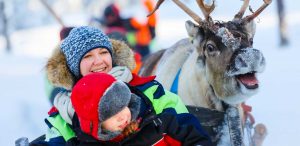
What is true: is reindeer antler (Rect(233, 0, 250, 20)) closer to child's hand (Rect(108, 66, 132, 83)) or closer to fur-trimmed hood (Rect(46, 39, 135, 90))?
fur-trimmed hood (Rect(46, 39, 135, 90))

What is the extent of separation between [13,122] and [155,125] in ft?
22.3

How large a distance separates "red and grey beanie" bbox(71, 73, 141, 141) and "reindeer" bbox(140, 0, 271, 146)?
1.09m

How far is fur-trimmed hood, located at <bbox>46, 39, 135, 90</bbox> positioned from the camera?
3320mm

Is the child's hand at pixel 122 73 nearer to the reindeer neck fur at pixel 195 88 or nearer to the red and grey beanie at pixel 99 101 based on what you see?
the red and grey beanie at pixel 99 101

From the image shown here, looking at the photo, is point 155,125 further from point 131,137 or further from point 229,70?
point 229,70

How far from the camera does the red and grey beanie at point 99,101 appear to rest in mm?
2666

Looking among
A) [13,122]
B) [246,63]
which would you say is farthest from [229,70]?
[13,122]

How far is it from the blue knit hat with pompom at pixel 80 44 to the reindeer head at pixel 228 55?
0.82 m

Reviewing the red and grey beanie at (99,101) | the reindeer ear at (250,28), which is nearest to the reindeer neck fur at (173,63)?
the reindeer ear at (250,28)

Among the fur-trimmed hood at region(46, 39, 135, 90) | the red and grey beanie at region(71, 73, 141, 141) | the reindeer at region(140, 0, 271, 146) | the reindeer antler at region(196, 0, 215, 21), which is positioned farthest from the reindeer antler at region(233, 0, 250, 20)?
the red and grey beanie at region(71, 73, 141, 141)

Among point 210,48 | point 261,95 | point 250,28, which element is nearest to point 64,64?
point 210,48

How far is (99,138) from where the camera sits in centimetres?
272

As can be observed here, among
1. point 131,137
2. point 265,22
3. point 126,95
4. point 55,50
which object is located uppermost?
point 55,50

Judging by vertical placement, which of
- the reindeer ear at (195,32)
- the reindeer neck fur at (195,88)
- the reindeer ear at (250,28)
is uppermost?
the reindeer ear at (195,32)
